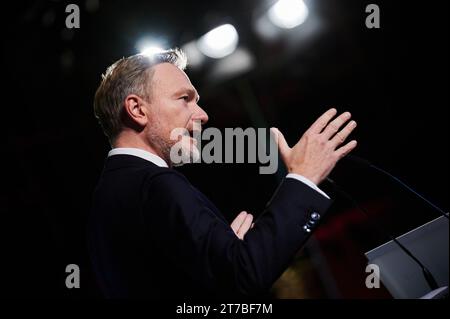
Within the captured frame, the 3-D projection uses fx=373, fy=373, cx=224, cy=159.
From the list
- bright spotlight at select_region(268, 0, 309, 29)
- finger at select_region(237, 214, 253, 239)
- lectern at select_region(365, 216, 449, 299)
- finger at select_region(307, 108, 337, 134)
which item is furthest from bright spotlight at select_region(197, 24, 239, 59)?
lectern at select_region(365, 216, 449, 299)

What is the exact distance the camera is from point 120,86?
1.18 m

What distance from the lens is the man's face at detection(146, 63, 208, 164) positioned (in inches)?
43.7

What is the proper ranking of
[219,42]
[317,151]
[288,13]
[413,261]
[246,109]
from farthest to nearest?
1. [246,109]
2. [219,42]
3. [288,13]
4. [413,261]
5. [317,151]

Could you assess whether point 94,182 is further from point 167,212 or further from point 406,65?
point 406,65

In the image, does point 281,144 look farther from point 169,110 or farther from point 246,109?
point 246,109

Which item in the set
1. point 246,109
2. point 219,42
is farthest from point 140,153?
point 246,109

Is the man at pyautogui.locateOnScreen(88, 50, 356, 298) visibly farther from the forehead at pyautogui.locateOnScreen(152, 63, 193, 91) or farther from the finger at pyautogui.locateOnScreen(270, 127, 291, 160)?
the forehead at pyautogui.locateOnScreen(152, 63, 193, 91)

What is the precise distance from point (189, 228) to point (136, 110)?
0.49 meters

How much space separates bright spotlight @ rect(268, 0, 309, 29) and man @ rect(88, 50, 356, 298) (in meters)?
2.81

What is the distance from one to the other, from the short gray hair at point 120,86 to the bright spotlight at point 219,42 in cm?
Answer: 243

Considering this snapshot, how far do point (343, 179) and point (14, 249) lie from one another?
309cm

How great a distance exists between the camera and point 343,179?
384 centimetres

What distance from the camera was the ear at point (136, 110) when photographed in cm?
111
